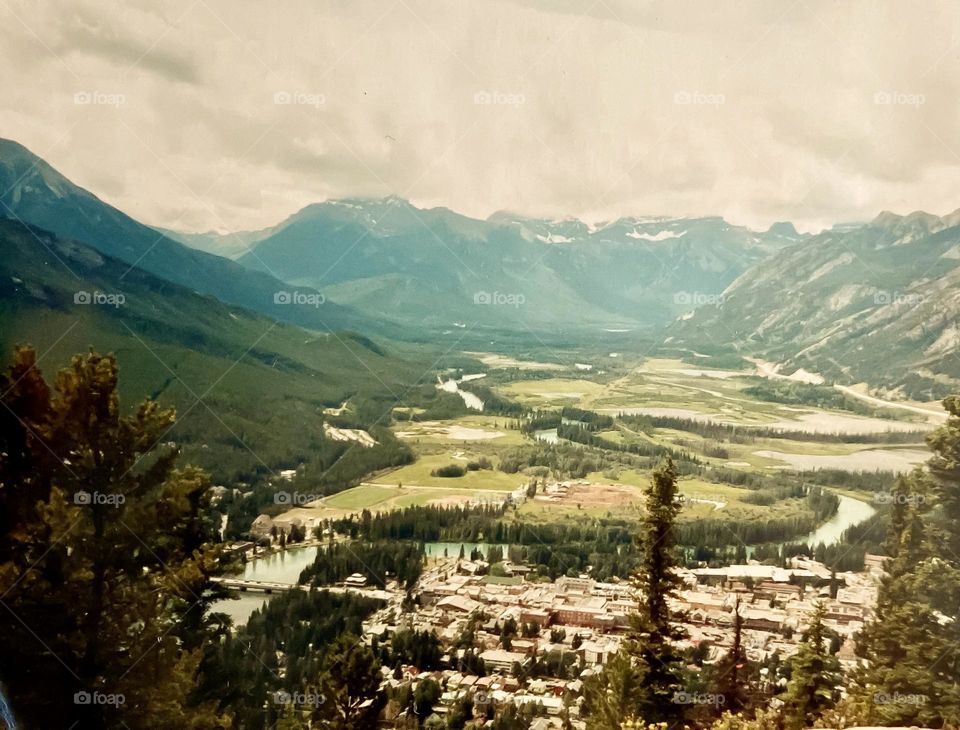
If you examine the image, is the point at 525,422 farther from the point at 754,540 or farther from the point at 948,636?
the point at 948,636

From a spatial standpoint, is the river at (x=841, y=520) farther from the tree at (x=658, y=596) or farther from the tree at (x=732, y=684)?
the tree at (x=658, y=596)

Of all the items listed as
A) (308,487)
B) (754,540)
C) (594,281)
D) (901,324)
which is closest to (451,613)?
(308,487)

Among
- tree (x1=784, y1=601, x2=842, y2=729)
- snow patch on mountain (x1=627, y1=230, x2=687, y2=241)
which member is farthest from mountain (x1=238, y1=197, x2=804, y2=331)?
tree (x1=784, y1=601, x2=842, y2=729)

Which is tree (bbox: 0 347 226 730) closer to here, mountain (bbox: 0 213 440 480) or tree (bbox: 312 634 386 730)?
tree (bbox: 312 634 386 730)

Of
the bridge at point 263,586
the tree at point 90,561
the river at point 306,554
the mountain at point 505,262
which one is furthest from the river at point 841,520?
the tree at point 90,561

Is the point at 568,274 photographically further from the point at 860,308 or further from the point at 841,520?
the point at 841,520
